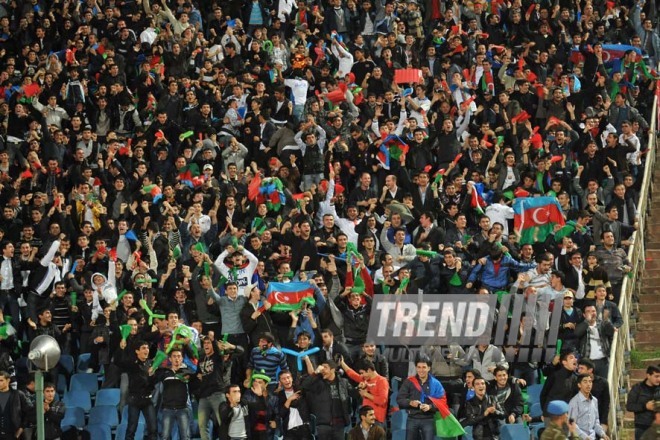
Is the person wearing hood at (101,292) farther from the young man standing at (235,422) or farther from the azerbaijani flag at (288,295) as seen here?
the young man standing at (235,422)

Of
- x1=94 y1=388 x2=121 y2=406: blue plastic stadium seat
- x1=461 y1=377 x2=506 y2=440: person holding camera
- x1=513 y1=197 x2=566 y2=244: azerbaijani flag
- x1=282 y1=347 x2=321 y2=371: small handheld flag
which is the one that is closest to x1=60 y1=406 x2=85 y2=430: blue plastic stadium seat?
x1=94 y1=388 x2=121 y2=406: blue plastic stadium seat

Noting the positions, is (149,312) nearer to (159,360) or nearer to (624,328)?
(159,360)

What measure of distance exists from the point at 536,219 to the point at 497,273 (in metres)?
1.95

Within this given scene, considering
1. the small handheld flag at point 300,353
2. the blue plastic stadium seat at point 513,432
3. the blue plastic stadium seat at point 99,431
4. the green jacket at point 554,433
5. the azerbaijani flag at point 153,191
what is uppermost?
the azerbaijani flag at point 153,191

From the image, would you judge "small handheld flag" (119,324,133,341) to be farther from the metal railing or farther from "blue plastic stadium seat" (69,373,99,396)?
the metal railing

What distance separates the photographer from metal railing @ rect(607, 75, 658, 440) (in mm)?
19500

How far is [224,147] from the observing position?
25.9 meters

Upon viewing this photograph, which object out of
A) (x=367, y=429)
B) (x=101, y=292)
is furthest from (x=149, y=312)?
(x=367, y=429)

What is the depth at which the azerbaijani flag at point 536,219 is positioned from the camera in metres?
22.8

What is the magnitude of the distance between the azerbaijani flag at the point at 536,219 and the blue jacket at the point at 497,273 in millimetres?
1474

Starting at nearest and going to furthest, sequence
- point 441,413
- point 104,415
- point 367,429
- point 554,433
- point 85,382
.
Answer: point 554,433
point 367,429
point 441,413
point 104,415
point 85,382

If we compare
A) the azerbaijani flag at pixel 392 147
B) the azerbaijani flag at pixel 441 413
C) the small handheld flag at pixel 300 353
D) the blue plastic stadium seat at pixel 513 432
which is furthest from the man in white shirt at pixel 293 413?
the azerbaijani flag at pixel 392 147

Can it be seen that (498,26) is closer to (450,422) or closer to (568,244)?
(568,244)

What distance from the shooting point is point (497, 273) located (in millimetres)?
21312
